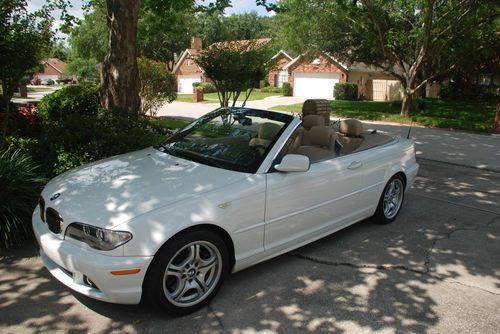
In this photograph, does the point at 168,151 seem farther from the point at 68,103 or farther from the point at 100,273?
the point at 68,103

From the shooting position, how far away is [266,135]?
4.17m

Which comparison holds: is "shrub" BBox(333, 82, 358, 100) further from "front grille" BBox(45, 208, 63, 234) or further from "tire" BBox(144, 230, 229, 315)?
"front grille" BBox(45, 208, 63, 234)

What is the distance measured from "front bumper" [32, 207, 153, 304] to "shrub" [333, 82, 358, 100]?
33.0 metres

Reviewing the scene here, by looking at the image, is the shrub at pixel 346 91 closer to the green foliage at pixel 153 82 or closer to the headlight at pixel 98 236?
the green foliage at pixel 153 82

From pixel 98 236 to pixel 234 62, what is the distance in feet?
28.4

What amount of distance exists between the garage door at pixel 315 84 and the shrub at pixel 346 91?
2.53m

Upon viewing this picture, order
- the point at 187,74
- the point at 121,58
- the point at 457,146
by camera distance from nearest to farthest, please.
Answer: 1. the point at 121,58
2. the point at 457,146
3. the point at 187,74

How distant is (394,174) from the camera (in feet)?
17.2

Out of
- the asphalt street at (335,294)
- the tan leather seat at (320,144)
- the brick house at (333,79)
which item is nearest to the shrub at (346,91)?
the brick house at (333,79)

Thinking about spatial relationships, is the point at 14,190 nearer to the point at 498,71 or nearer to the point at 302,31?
the point at 302,31

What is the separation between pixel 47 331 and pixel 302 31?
19.8 m

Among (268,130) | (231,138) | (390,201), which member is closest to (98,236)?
(231,138)

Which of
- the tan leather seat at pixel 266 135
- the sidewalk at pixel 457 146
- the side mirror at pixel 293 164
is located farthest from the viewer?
the sidewalk at pixel 457 146

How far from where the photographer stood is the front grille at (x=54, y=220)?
326 centimetres
